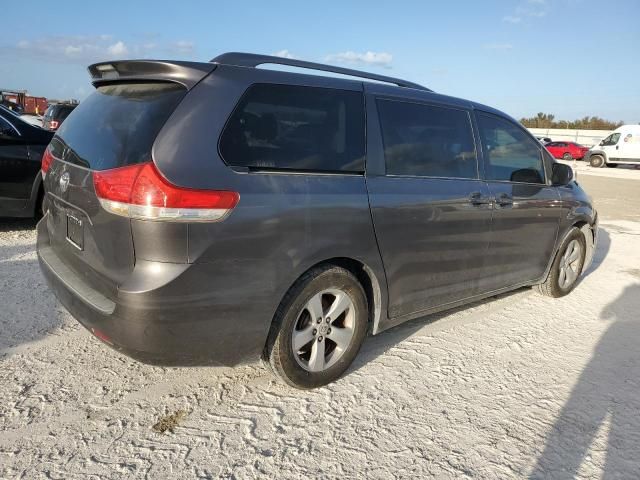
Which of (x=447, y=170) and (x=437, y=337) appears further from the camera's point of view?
(x=437, y=337)

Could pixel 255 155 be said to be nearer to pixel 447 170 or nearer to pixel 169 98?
pixel 169 98

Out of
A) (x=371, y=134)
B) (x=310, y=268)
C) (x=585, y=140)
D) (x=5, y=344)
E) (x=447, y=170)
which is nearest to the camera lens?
(x=310, y=268)

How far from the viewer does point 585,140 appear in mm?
50125

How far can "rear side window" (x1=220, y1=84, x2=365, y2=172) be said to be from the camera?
2.46 metres

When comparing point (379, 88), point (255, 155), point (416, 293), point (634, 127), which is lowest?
point (416, 293)

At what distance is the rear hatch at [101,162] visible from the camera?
2338 mm

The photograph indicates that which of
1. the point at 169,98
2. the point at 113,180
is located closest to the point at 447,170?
the point at 169,98

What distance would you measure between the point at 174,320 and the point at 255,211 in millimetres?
639

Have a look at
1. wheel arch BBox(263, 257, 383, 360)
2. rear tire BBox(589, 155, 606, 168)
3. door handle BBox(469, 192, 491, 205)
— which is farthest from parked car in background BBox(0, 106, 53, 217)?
rear tire BBox(589, 155, 606, 168)

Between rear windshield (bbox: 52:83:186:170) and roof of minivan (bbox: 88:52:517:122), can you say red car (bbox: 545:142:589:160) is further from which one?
rear windshield (bbox: 52:83:186:170)

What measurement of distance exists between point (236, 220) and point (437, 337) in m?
2.13

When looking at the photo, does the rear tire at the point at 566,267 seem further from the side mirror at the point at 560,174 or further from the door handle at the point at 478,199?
the door handle at the point at 478,199

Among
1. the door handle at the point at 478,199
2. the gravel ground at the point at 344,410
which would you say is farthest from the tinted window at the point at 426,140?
the gravel ground at the point at 344,410

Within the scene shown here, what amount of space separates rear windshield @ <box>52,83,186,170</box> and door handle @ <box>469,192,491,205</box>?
219 cm
